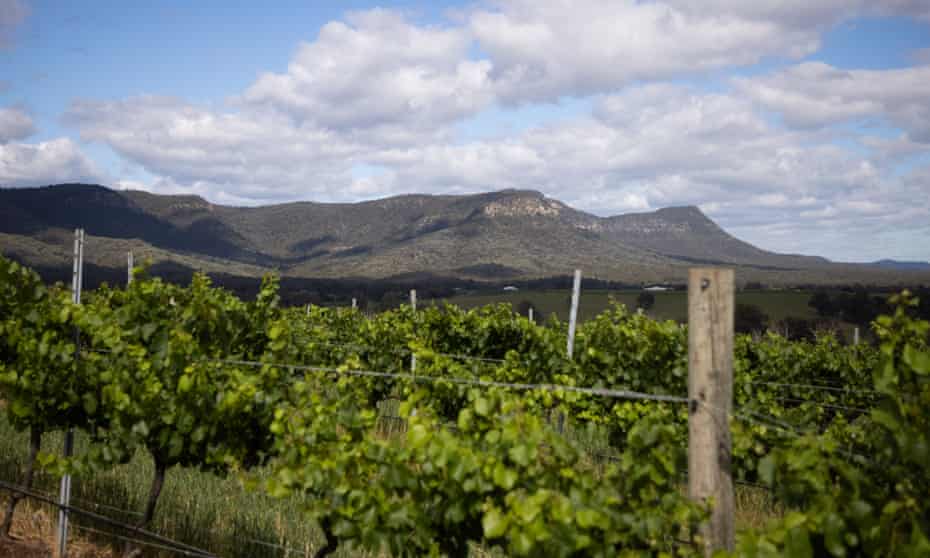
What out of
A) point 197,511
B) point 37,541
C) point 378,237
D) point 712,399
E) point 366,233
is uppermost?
point 366,233

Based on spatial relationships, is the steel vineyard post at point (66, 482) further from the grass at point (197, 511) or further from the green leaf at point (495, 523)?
the green leaf at point (495, 523)

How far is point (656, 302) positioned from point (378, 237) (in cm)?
12738

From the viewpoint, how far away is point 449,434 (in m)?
3.05

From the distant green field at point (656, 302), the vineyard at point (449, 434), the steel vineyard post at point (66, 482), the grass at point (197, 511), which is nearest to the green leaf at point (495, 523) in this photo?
the vineyard at point (449, 434)

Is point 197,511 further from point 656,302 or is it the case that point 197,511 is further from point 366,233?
point 366,233

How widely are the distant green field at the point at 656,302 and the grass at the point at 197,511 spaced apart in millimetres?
41080

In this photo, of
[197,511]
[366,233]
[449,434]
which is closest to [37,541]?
[197,511]

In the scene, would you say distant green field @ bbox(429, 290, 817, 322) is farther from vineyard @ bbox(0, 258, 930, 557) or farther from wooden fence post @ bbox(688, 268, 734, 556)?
wooden fence post @ bbox(688, 268, 734, 556)

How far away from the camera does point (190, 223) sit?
622ft

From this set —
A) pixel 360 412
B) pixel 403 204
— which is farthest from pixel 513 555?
pixel 403 204

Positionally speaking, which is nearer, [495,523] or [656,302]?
[495,523]

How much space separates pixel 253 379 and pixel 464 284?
85327mm

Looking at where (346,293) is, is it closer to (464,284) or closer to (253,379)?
(464,284)

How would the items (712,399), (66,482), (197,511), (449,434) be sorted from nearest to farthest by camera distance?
(712,399)
(449,434)
(66,482)
(197,511)
